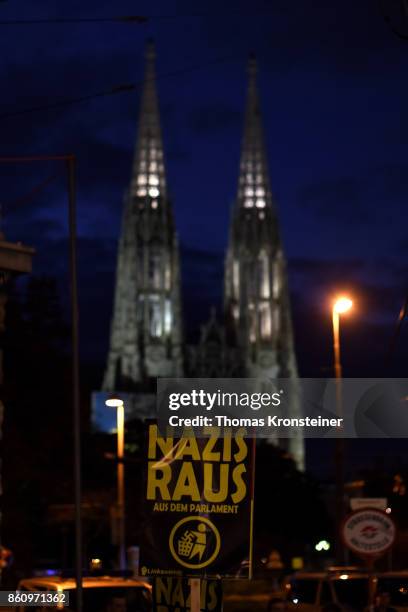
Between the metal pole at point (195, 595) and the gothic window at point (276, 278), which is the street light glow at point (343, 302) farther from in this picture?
the gothic window at point (276, 278)

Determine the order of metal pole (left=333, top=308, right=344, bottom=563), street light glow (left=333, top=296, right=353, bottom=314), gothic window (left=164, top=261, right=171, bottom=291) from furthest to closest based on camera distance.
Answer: gothic window (left=164, top=261, right=171, bottom=291) < street light glow (left=333, top=296, right=353, bottom=314) < metal pole (left=333, top=308, right=344, bottom=563)

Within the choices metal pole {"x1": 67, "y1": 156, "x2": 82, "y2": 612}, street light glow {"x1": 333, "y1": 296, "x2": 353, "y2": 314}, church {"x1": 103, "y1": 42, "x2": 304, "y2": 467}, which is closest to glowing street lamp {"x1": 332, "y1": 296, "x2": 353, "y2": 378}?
street light glow {"x1": 333, "y1": 296, "x2": 353, "y2": 314}

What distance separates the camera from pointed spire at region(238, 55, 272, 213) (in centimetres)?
16625

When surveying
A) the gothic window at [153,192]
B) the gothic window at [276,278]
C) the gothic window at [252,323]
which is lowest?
the gothic window at [252,323]

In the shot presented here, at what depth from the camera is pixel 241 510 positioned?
1335 centimetres

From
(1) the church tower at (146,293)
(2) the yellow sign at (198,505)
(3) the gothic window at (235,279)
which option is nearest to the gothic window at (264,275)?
(3) the gothic window at (235,279)

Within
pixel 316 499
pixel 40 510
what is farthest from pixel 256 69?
pixel 40 510

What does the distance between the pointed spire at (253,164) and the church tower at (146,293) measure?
606 inches

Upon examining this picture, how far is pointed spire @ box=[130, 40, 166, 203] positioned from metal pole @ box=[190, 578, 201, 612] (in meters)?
141

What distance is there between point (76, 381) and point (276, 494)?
83.9 metres

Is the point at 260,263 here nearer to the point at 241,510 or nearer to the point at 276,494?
the point at 276,494

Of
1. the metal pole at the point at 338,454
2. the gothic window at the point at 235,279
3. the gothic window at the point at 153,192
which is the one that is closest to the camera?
the metal pole at the point at 338,454

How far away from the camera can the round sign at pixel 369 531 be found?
1759 centimetres

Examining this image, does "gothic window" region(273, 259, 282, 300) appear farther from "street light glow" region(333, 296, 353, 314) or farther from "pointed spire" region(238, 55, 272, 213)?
"street light glow" region(333, 296, 353, 314)
